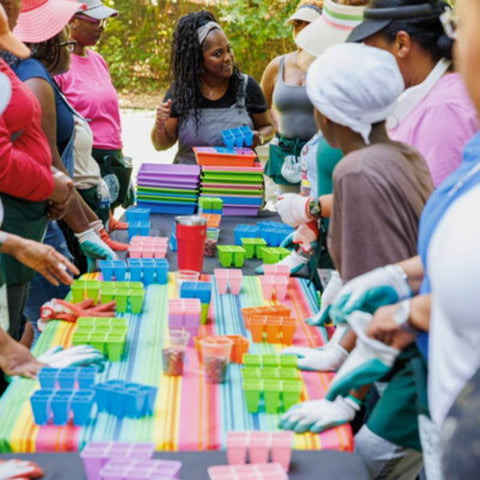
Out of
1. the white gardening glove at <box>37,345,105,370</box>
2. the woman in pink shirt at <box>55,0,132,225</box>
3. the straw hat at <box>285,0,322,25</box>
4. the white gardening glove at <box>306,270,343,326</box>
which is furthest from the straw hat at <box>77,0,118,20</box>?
the white gardening glove at <box>37,345,105,370</box>

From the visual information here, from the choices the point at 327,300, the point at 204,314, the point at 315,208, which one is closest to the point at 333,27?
the point at 315,208

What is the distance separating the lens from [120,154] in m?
3.96

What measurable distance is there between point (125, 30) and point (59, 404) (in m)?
11.9

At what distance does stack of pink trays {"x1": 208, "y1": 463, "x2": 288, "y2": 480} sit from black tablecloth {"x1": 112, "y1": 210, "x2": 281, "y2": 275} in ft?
4.62

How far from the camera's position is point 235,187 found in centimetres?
358

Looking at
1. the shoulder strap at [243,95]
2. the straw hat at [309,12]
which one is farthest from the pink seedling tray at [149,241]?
the straw hat at [309,12]

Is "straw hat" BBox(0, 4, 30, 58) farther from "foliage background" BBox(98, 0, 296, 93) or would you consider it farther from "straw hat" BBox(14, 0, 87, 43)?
"foliage background" BBox(98, 0, 296, 93)

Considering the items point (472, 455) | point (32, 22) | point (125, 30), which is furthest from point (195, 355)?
Result: point (125, 30)

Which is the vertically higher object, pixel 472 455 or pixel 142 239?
pixel 472 455

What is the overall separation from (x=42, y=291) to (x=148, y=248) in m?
0.46

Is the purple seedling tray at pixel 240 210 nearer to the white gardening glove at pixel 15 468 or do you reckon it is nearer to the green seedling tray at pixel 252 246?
the green seedling tray at pixel 252 246

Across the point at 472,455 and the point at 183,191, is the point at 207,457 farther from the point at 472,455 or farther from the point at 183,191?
the point at 183,191

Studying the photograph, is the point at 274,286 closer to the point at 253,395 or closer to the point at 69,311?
the point at 69,311

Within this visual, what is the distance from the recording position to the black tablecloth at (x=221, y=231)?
288cm
